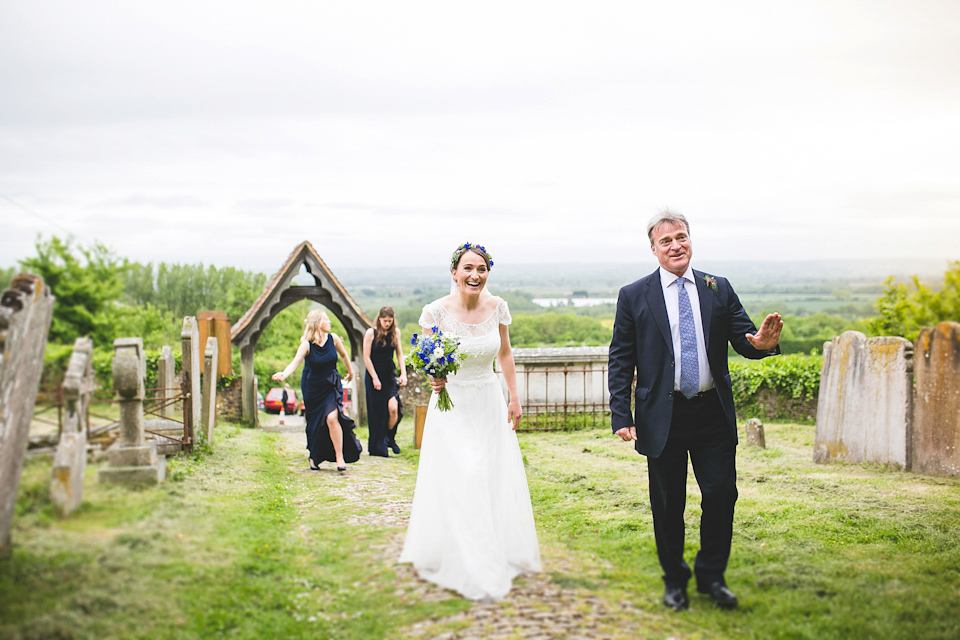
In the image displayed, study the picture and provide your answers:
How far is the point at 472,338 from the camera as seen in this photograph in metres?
6.29

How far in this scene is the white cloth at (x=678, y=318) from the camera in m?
5.29

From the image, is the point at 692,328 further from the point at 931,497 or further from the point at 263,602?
the point at 931,497

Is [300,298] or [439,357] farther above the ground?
[300,298]

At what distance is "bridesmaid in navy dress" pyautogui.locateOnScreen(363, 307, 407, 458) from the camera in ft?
37.8

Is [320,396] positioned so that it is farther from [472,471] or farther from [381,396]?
[472,471]

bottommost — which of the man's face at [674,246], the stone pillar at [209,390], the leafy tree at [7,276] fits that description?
the stone pillar at [209,390]

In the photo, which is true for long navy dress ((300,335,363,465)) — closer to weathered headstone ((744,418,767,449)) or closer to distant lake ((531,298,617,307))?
weathered headstone ((744,418,767,449))

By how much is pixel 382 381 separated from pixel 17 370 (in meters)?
7.78

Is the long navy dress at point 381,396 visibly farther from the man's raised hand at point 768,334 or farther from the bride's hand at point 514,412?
the man's raised hand at point 768,334

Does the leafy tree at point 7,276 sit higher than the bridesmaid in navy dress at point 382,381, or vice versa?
the leafy tree at point 7,276

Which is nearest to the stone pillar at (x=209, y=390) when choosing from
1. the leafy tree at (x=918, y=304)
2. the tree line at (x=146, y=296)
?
the tree line at (x=146, y=296)

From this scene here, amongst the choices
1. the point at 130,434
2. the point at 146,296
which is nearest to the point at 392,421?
the point at 146,296

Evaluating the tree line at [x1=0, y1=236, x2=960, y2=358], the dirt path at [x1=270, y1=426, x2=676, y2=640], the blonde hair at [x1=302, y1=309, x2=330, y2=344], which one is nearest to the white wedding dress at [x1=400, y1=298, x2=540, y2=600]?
the dirt path at [x1=270, y1=426, x2=676, y2=640]

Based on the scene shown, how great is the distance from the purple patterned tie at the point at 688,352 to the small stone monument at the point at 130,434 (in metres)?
3.63
